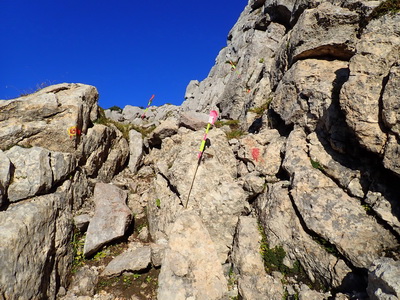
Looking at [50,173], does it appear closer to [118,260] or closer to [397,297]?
[118,260]

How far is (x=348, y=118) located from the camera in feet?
27.3

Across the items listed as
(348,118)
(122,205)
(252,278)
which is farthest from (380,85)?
(122,205)

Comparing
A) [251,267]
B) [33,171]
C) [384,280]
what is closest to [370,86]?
[384,280]

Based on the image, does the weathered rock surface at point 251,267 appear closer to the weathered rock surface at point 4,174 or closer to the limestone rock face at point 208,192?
the limestone rock face at point 208,192

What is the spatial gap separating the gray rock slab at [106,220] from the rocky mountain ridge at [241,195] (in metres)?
0.07

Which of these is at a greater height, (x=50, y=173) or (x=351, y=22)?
(x=351, y=22)

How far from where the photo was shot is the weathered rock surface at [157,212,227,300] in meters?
8.17

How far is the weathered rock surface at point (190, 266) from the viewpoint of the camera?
8172mm

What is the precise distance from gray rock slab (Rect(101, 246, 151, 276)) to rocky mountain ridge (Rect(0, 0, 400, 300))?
0.17 ft

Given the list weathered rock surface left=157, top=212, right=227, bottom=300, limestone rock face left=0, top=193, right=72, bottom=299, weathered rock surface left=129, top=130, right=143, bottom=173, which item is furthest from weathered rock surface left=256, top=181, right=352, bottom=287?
weathered rock surface left=129, top=130, right=143, bottom=173

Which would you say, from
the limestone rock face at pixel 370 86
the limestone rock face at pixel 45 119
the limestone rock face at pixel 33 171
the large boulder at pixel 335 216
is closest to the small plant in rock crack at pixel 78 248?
the limestone rock face at pixel 33 171

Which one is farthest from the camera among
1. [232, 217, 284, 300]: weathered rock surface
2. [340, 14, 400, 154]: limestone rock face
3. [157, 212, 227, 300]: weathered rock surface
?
→ [157, 212, 227, 300]: weathered rock surface

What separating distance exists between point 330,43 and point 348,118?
7463mm

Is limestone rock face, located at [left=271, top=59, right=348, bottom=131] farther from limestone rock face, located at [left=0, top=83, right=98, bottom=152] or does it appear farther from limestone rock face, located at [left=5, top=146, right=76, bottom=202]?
limestone rock face, located at [left=5, top=146, right=76, bottom=202]
